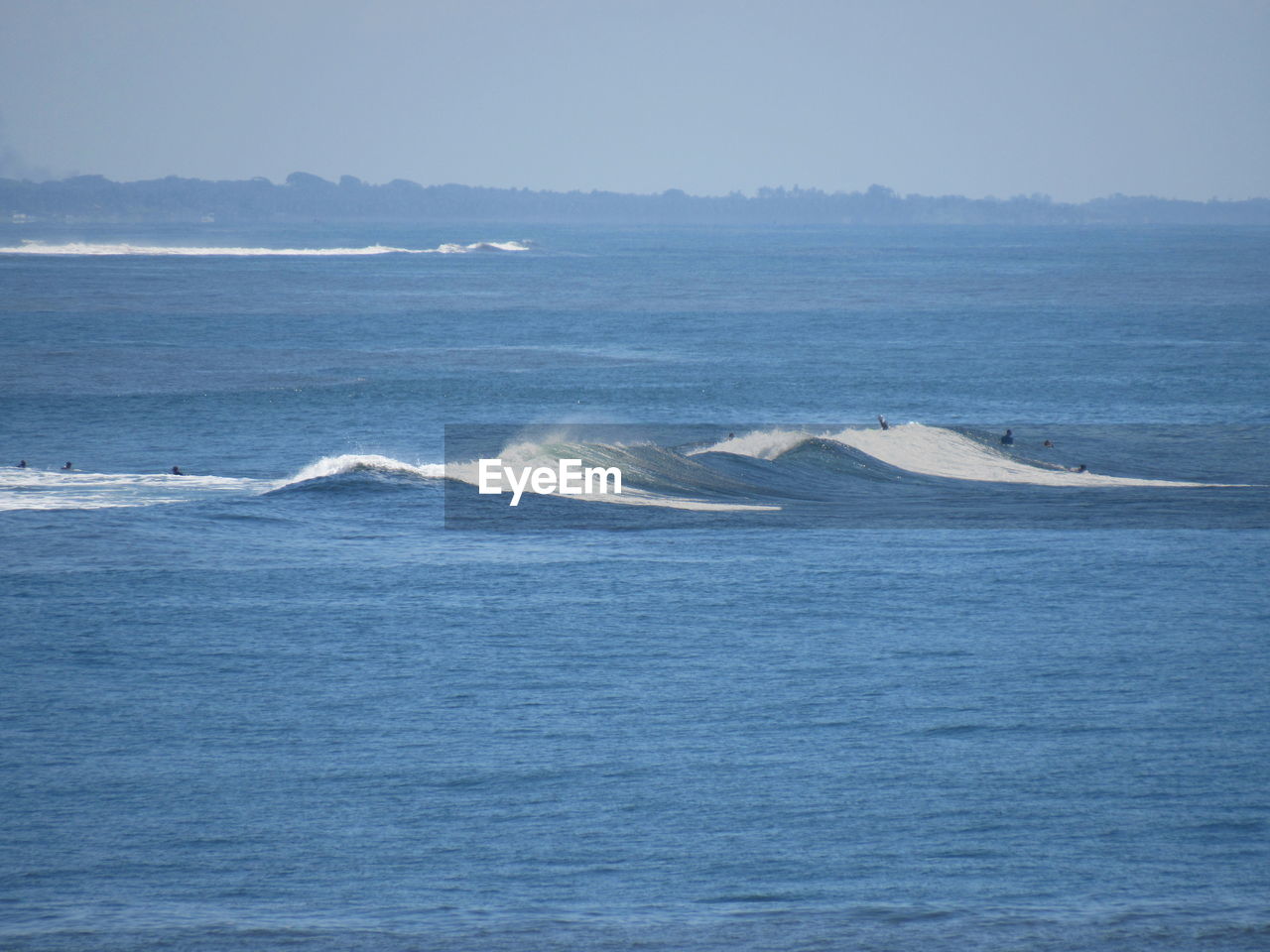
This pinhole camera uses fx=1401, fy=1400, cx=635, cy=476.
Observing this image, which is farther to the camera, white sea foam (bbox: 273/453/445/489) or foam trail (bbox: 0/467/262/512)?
white sea foam (bbox: 273/453/445/489)

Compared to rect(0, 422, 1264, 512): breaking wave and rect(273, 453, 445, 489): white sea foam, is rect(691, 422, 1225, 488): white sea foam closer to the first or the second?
rect(0, 422, 1264, 512): breaking wave

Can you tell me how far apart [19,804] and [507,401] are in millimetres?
49562

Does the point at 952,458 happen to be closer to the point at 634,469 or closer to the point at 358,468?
the point at 634,469

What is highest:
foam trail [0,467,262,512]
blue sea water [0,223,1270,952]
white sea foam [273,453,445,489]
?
white sea foam [273,453,445,489]

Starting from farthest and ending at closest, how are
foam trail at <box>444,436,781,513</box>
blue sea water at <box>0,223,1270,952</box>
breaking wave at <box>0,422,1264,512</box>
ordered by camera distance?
foam trail at <box>444,436,781,513</box>
breaking wave at <box>0,422,1264,512</box>
blue sea water at <box>0,223,1270,952</box>

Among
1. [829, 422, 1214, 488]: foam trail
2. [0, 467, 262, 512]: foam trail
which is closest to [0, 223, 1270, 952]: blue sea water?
[0, 467, 262, 512]: foam trail

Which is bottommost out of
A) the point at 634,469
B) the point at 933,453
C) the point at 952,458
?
the point at 634,469

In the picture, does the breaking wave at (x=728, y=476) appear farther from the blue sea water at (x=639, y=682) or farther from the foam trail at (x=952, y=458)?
the blue sea water at (x=639, y=682)

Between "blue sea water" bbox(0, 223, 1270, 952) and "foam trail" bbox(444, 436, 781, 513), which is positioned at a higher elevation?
"foam trail" bbox(444, 436, 781, 513)

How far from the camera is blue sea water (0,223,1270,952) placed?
61.3 feet

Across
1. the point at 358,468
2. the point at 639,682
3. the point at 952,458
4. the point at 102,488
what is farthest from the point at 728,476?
the point at 639,682

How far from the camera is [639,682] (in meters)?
27.1

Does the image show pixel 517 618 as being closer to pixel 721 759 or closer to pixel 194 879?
pixel 721 759

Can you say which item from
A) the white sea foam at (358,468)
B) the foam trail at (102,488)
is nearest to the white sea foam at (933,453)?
the white sea foam at (358,468)
